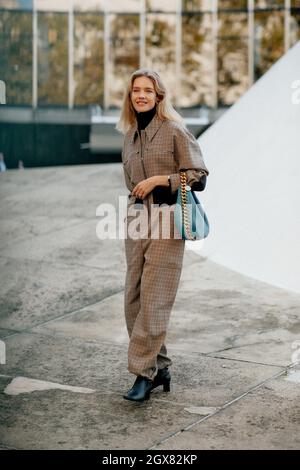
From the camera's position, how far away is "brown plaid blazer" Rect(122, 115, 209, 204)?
15.1ft

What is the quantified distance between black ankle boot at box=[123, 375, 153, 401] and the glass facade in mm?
18973

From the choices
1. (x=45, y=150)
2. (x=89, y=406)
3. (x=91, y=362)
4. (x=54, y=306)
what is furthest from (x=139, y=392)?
(x=45, y=150)

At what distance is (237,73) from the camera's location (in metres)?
23.2

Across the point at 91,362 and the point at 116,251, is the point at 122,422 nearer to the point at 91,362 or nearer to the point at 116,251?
the point at 91,362

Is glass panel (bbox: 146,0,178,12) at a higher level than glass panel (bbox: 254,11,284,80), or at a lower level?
higher

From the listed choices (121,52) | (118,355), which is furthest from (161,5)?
(118,355)

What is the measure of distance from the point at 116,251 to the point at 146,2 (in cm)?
1600

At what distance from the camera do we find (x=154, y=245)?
15.2 ft

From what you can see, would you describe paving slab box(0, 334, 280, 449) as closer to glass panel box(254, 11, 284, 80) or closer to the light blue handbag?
the light blue handbag

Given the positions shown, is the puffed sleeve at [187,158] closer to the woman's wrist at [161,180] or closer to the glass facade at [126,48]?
the woman's wrist at [161,180]

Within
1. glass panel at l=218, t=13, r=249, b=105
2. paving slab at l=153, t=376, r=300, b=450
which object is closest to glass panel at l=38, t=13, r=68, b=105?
glass panel at l=218, t=13, r=249, b=105

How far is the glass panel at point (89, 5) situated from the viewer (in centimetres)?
2339

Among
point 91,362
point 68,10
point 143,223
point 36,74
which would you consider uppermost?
point 68,10

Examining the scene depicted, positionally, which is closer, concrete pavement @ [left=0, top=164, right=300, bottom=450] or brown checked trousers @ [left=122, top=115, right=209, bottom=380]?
concrete pavement @ [left=0, top=164, right=300, bottom=450]
